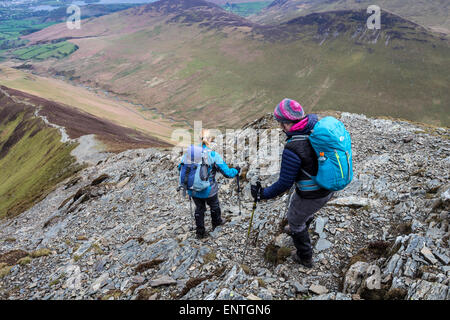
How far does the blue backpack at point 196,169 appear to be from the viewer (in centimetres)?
937

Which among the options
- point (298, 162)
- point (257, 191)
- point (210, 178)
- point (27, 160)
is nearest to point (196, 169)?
point (210, 178)

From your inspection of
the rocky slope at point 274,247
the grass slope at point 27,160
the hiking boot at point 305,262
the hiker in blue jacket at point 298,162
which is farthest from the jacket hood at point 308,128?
the grass slope at point 27,160

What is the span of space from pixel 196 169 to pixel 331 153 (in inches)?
192

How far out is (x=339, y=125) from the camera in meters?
6.23

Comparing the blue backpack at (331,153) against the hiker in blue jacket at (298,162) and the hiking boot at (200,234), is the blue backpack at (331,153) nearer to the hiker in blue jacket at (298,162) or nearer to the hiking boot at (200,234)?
the hiker in blue jacket at (298,162)

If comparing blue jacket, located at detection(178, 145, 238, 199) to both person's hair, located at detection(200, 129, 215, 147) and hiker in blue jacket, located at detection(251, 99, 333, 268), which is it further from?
hiker in blue jacket, located at detection(251, 99, 333, 268)

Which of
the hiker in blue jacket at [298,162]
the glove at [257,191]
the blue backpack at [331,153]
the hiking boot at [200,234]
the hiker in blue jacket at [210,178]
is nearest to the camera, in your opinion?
the blue backpack at [331,153]

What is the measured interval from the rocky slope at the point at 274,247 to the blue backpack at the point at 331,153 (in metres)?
2.88

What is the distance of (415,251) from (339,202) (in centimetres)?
389

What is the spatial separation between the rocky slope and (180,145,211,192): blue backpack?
2597 millimetres

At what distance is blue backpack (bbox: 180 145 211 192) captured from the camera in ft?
30.7

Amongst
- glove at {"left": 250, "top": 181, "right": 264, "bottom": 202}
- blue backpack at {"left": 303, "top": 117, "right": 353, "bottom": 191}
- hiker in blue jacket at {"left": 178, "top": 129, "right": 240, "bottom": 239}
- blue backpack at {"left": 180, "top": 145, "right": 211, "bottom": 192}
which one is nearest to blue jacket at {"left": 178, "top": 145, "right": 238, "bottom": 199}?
hiker in blue jacket at {"left": 178, "top": 129, "right": 240, "bottom": 239}

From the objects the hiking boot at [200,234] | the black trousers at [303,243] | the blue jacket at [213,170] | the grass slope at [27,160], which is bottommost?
the grass slope at [27,160]

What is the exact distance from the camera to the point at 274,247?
9211mm
